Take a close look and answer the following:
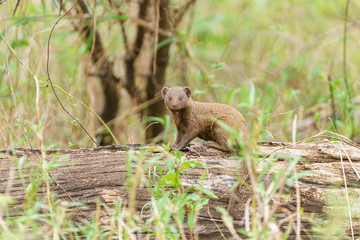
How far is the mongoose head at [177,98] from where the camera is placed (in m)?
4.04

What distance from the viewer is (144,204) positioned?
2.83 metres

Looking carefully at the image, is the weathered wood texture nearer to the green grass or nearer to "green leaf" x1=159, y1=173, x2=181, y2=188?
the green grass

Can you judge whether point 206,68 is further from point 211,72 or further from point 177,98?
point 177,98

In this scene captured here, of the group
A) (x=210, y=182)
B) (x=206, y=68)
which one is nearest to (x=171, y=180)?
(x=210, y=182)

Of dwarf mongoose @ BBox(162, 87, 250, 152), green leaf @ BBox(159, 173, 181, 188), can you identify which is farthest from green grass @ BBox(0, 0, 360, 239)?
dwarf mongoose @ BBox(162, 87, 250, 152)

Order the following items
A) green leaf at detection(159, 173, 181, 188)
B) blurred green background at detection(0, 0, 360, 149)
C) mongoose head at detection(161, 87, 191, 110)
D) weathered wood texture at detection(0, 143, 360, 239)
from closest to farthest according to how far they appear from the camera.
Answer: green leaf at detection(159, 173, 181, 188), weathered wood texture at detection(0, 143, 360, 239), mongoose head at detection(161, 87, 191, 110), blurred green background at detection(0, 0, 360, 149)

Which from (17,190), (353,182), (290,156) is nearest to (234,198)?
(290,156)

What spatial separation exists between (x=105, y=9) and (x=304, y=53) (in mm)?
3220

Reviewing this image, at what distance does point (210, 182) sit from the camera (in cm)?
300

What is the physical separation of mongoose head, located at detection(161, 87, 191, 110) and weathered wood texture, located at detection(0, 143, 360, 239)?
89 cm

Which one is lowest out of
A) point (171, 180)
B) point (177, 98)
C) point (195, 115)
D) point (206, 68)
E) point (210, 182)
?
point (210, 182)

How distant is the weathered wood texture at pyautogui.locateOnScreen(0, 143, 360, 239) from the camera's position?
281 centimetres

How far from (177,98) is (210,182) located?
1.26 meters

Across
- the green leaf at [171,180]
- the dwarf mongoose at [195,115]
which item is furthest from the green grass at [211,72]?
the dwarf mongoose at [195,115]
